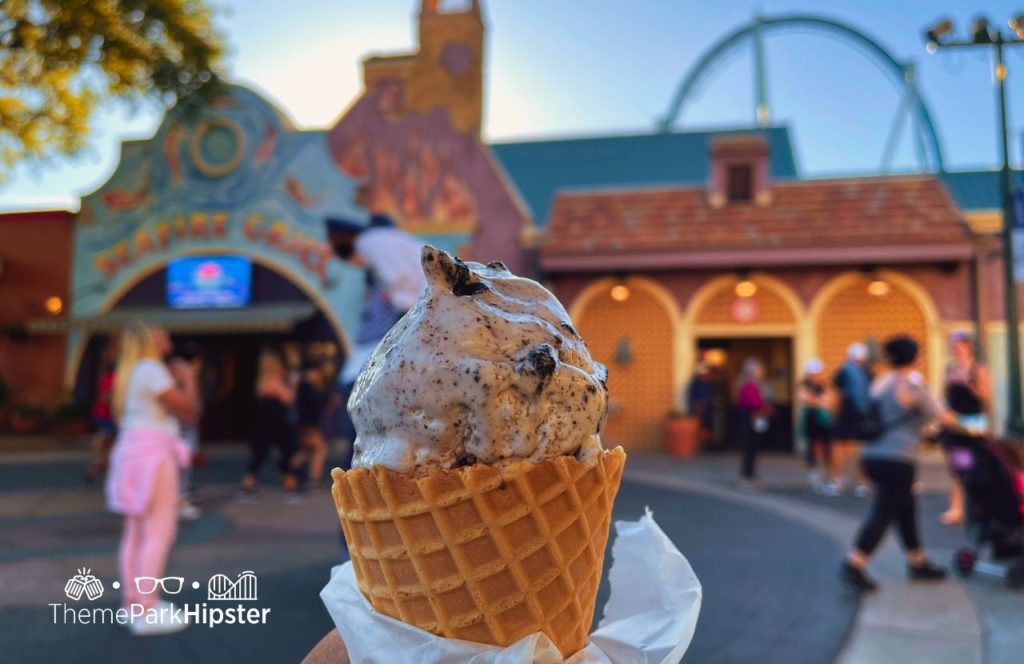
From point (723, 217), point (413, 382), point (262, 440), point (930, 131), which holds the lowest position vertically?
point (262, 440)

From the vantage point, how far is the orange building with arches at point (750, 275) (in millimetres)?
12445

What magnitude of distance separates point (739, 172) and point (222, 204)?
441 inches

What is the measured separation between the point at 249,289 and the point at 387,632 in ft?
47.0

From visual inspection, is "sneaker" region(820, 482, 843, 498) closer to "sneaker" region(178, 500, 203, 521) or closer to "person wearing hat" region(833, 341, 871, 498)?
"person wearing hat" region(833, 341, 871, 498)

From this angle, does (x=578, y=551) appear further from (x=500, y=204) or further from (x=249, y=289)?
(x=249, y=289)

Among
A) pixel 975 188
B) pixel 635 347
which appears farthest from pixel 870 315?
pixel 975 188

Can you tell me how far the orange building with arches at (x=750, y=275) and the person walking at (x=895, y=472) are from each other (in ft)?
27.5

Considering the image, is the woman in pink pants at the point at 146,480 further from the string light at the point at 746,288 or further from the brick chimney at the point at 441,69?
the string light at the point at 746,288

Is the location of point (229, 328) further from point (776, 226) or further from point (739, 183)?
point (776, 226)

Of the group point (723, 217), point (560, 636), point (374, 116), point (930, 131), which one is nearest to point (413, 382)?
point (560, 636)

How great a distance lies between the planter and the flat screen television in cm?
943

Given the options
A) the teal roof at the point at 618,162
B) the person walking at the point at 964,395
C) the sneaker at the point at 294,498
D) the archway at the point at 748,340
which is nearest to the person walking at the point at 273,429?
the sneaker at the point at 294,498

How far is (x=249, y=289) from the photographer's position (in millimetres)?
14352

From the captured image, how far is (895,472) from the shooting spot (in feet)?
15.1
